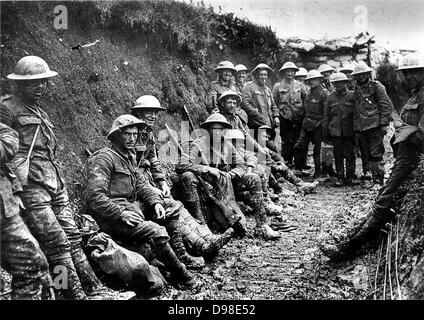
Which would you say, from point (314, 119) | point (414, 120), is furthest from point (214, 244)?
point (314, 119)

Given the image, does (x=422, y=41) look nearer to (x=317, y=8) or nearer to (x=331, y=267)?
(x=331, y=267)

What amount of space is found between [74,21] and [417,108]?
5.40m

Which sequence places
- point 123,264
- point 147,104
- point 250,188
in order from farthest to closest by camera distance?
point 250,188 → point 147,104 → point 123,264

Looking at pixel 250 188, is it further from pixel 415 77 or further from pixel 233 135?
pixel 415 77

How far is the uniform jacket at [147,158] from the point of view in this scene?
622cm

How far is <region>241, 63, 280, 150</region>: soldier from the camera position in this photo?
35.1ft

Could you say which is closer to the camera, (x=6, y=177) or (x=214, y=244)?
(x=6, y=177)

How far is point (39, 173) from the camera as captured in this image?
4.46 metres

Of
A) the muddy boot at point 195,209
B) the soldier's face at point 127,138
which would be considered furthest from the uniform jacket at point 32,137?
the muddy boot at point 195,209

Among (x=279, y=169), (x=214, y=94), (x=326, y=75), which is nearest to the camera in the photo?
(x=214, y=94)

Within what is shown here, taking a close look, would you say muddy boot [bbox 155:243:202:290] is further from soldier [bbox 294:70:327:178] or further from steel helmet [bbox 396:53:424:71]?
soldier [bbox 294:70:327:178]

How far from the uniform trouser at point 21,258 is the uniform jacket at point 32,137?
0.55 metres

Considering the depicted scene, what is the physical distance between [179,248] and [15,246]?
7.50 feet

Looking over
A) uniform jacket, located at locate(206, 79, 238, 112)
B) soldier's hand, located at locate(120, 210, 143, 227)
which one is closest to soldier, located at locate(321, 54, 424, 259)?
soldier's hand, located at locate(120, 210, 143, 227)
